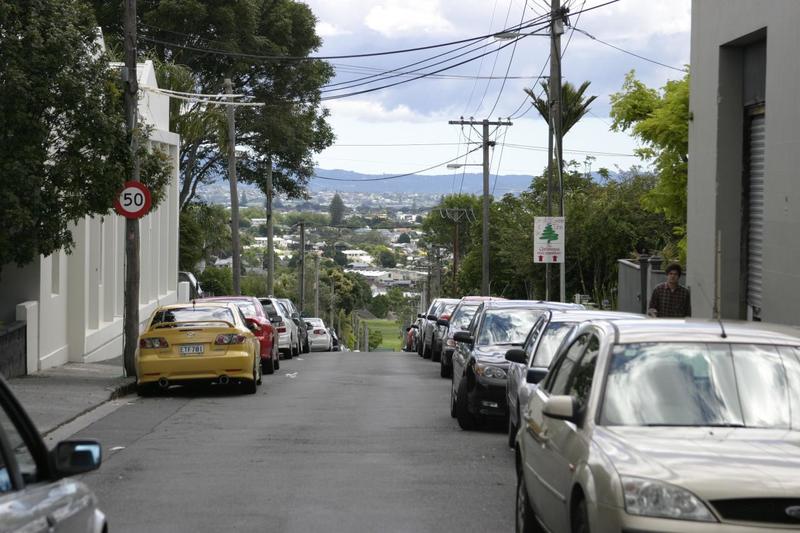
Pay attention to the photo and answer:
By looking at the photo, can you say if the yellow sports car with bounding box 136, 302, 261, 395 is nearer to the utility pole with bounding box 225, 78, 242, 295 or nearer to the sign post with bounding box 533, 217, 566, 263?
the sign post with bounding box 533, 217, 566, 263

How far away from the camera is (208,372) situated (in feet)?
62.6

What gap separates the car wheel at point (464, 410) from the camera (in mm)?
14969

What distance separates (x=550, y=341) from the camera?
42.5ft

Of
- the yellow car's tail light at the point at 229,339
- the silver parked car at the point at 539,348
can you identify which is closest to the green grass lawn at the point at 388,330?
the yellow car's tail light at the point at 229,339

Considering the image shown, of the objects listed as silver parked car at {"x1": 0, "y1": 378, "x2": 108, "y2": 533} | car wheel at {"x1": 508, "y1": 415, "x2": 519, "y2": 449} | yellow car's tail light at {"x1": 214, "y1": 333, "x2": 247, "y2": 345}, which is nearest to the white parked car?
yellow car's tail light at {"x1": 214, "y1": 333, "x2": 247, "y2": 345}

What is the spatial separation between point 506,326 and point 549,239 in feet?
51.5

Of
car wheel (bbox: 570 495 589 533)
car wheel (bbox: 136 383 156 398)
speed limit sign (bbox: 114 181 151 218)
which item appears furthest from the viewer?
speed limit sign (bbox: 114 181 151 218)

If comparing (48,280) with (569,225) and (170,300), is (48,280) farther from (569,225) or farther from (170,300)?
(569,225)

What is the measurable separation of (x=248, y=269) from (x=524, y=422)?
4702 inches

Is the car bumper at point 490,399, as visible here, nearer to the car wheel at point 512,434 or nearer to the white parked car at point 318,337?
the car wheel at point 512,434

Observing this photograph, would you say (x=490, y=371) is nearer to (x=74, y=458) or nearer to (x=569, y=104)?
(x=74, y=458)

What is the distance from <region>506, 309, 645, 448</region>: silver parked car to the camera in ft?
38.7

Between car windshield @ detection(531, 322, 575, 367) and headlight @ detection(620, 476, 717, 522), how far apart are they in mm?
6583

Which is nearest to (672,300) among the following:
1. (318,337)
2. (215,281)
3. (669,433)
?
(669,433)
